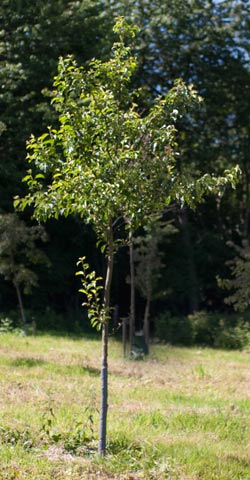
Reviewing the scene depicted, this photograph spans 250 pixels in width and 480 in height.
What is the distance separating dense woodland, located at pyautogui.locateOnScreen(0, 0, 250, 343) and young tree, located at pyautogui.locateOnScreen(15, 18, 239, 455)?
976 cm

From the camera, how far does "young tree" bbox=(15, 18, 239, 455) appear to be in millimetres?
5656

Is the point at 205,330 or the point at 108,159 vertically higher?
→ the point at 108,159

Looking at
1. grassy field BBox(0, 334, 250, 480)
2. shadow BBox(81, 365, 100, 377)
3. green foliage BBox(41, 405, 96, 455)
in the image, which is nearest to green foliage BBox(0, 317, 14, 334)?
grassy field BBox(0, 334, 250, 480)

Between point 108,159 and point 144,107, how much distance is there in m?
12.5

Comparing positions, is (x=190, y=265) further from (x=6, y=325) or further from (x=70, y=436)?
(x=70, y=436)

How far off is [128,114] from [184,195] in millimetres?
931

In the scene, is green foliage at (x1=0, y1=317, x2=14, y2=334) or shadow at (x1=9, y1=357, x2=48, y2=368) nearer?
shadow at (x1=9, y1=357, x2=48, y2=368)

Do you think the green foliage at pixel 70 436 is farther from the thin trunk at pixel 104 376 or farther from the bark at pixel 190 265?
the bark at pixel 190 265

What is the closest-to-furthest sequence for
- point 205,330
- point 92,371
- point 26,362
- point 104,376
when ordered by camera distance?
point 104,376, point 92,371, point 26,362, point 205,330

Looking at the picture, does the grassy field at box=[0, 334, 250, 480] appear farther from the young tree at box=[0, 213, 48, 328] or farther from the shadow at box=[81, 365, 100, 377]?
the young tree at box=[0, 213, 48, 328]

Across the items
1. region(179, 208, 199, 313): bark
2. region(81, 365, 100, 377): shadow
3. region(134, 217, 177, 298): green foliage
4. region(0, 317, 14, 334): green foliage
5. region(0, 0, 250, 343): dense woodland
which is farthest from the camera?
region(179, 208, 199, 313): bark

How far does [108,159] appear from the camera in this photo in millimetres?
5758

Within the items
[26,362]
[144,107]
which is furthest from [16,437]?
[144,107]

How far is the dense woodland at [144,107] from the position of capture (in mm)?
17359
